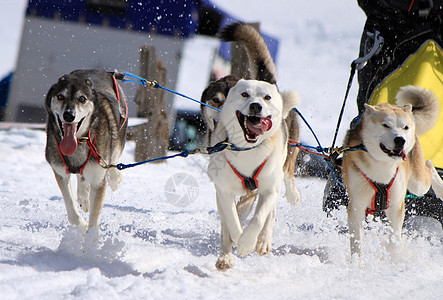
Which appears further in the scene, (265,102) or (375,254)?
(375,254)

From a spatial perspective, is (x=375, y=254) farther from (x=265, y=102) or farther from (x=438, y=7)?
(x=438, y=7)

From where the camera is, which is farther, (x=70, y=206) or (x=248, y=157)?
(x=70, y=206)

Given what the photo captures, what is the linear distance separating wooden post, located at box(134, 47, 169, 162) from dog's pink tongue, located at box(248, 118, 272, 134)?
4418mm

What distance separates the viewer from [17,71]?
8539mm

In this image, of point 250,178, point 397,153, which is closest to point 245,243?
point 250,178

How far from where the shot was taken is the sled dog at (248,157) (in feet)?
7.25

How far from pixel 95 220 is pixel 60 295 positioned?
1073 millimetres

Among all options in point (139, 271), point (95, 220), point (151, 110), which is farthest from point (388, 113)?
point (151, 110)

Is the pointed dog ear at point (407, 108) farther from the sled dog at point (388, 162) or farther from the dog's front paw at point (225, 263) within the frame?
the dog's front paw at point (225, 263)

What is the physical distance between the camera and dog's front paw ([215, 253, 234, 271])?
7.57 feet

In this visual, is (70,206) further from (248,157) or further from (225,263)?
(248,157)

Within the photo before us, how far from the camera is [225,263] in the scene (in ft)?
7.64

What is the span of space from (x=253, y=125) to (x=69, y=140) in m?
0.95

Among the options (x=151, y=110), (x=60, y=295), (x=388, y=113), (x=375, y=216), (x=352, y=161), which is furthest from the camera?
(x=151, y=110)
